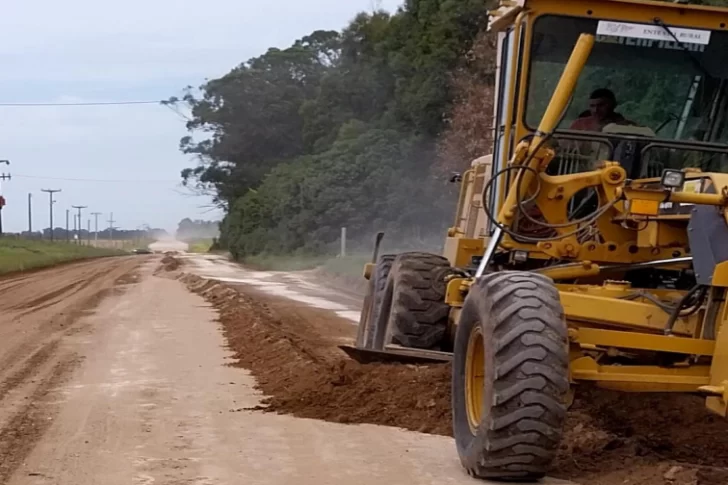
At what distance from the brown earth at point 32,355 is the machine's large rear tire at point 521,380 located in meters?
2.85

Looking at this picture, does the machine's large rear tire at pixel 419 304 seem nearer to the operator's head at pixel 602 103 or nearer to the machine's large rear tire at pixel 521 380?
the operator's head at pixel 602 103

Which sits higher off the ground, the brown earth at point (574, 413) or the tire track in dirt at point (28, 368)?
the brown earth at point (574, 413)

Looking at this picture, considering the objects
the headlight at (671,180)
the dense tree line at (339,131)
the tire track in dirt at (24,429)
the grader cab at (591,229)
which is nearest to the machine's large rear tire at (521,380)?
the grader cab at (591,229)

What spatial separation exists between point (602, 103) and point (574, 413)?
2142mm

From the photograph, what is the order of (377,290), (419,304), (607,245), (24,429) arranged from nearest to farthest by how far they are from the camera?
(607,245) < (24,429) < (419,304) < (377,290)

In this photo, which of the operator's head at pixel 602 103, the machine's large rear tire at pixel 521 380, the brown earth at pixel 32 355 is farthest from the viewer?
the brown earth at pixel 32 355

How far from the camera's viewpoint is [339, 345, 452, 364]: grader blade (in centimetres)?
875

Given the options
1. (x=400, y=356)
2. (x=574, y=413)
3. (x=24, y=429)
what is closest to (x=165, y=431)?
(x=24, y=429)

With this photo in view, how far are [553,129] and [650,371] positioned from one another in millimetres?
1952

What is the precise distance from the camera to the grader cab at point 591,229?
5957 mm

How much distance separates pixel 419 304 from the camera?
958cm

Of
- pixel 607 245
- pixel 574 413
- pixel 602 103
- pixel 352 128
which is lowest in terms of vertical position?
pixel 574 413

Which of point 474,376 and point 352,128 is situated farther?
point 352,128

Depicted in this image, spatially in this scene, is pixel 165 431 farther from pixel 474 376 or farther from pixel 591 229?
pixel 591 229
